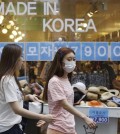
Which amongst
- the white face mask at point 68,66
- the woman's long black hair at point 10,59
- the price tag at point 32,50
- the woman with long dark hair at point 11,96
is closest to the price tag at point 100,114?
the price tag at point 32,50

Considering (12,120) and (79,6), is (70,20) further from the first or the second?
(12,120)

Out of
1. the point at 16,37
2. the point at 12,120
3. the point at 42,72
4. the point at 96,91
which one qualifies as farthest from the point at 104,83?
the point at 12,120

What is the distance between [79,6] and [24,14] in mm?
914

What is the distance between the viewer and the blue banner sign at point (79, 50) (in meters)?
6.16

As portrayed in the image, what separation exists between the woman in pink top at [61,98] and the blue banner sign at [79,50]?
2.44m

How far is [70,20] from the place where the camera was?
617 centimetres

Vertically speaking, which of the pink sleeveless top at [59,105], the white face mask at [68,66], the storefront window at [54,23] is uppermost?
the storefront window at [54,23]

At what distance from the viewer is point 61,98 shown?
3.53m

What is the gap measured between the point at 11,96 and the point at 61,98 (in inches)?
22.7

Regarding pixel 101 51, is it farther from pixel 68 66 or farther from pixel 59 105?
pixel 59 105

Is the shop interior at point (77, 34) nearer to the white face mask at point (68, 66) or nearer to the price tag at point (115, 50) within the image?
the price tag at point (115, 50)

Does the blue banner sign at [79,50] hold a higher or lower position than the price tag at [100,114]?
higher

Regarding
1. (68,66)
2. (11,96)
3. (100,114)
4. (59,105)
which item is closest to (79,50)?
(100,114)

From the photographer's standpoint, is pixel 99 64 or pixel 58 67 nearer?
pixel 58 67
